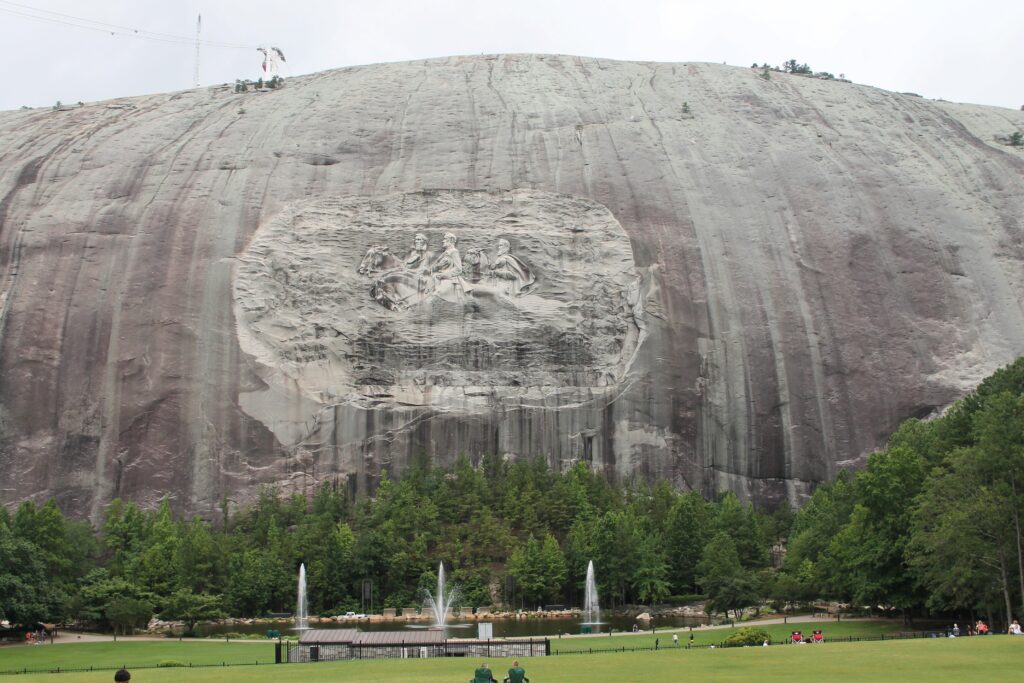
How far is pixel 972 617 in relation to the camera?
119 ft

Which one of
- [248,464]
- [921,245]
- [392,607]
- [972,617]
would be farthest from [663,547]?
[921,245]

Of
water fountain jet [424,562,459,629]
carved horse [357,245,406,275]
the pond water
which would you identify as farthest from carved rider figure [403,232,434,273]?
the pond water

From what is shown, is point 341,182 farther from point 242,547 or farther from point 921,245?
point 921,245

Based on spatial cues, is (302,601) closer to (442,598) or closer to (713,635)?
(442,598)

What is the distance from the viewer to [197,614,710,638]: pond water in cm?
3975

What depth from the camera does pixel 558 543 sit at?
51.1 meters

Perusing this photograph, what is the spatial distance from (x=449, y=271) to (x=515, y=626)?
2425 cm

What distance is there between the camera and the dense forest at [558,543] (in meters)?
32.6

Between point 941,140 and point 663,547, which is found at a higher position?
point 941,140

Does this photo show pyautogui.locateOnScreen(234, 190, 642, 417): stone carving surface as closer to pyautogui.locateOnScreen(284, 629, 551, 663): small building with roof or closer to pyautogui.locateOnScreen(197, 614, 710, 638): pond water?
pyautogui.locateOnScreen(197, 614, 710, 638): pond water

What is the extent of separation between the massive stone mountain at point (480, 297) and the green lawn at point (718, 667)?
1180 inches

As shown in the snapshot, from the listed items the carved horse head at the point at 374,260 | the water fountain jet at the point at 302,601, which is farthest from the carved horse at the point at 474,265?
the water fountain jet at the point at 302,601

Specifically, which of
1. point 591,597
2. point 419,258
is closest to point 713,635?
point 591,597

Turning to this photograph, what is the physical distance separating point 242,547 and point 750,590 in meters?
21.4
